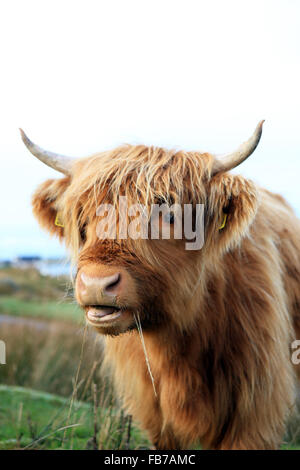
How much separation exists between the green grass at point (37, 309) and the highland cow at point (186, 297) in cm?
730

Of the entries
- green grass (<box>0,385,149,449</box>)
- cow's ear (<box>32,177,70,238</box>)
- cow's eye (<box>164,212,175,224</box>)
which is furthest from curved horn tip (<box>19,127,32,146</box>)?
green grass (<box>0,385,149,449</box>)

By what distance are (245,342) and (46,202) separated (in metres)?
1.44

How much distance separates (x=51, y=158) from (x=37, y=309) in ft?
32.5

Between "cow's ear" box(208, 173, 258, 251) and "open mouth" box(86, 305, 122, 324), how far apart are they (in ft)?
2.26

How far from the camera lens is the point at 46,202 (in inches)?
127

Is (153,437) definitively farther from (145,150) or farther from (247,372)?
(145,150)

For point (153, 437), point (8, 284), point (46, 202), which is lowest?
point (8, 284)

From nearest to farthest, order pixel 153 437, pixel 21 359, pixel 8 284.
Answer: pixel 153 437, pixel 21 359, pixel 8 284

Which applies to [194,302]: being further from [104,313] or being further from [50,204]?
[50,204]

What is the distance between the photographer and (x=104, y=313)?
7.47ft

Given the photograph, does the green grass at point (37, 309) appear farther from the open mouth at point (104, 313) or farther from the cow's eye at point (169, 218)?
the open mouth at point (104, 313)

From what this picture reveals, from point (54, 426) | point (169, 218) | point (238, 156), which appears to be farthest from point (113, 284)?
point (54, 426)

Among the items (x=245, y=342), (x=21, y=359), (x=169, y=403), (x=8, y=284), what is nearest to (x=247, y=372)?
(x=245, y=342)
